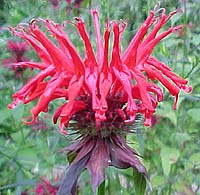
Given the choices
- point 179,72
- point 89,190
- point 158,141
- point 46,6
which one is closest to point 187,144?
point 158,141

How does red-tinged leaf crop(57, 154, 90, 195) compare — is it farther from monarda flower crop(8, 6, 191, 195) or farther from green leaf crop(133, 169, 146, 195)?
green leaf crop(133, 169, 146, 195)

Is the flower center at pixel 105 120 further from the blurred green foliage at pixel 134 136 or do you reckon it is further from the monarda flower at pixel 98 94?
the blurred green foliage at pixel 134 136

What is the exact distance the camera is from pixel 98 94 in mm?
1709

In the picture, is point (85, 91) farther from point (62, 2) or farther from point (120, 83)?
point (62, 2)

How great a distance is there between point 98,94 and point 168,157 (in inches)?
33.7

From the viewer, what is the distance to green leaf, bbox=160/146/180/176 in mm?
2413

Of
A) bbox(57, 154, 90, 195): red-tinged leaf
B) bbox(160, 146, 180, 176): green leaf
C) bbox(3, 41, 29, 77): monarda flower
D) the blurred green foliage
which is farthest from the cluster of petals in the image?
bbox(3, 41, 29, 77): monarda flower

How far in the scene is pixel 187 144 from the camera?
295cm

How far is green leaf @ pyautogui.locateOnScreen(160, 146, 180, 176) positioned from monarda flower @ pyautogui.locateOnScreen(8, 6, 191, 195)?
70 centimetres

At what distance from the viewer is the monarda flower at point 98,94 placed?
64.0 inches

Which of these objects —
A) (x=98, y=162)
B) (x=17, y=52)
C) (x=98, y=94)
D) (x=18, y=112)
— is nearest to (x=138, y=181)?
(x=98, y=162)

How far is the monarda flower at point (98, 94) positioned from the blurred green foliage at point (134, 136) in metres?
0.48

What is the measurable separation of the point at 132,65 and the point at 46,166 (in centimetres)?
103

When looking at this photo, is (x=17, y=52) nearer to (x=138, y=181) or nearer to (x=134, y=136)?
(x=134, y=136)
